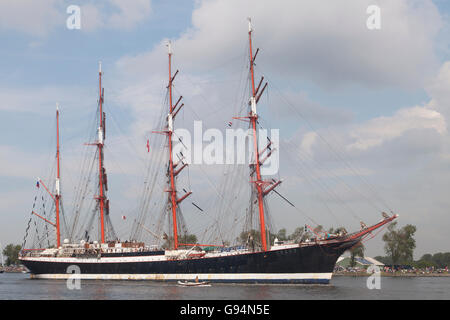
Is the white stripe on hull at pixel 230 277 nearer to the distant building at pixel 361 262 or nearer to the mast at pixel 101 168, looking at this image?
the mast at pixel 101 168

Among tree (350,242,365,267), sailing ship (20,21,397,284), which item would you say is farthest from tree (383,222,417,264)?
sailing ship (20,21,397,284)

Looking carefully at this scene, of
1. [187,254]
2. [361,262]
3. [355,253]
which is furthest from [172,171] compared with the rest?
[361,262]

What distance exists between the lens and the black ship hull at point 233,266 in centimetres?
6475

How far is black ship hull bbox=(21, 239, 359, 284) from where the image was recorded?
6475cm

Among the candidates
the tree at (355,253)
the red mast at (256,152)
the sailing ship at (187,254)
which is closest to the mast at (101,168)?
the sailing ship at (187,254)

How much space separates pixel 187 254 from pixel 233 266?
10239 millimetres

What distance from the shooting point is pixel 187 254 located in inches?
3081

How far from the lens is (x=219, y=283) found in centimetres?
7212

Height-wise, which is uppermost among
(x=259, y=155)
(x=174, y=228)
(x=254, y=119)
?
(x=254, y=119)
